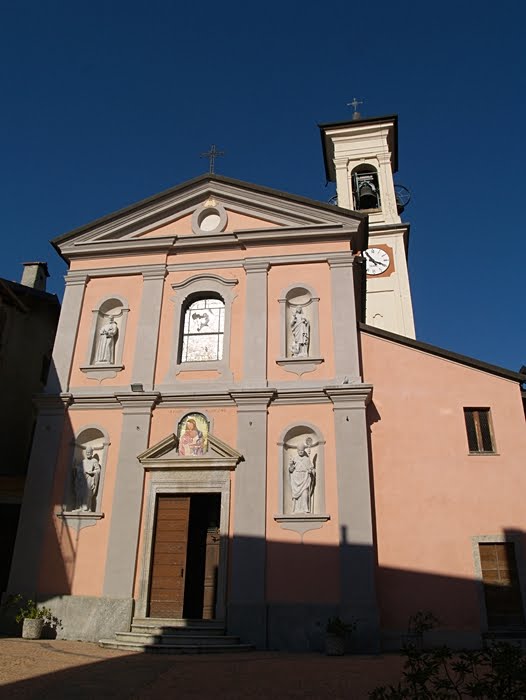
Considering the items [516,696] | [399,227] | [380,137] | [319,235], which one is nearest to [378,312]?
[399,227]

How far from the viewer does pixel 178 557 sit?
12367 mm

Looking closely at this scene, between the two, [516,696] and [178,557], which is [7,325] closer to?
[178,557]

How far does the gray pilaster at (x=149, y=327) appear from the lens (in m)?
14.0

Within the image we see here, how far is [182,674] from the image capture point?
8125mm

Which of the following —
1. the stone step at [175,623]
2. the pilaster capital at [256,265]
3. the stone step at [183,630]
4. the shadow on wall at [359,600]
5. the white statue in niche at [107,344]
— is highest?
the pilaster capital at [256,265]

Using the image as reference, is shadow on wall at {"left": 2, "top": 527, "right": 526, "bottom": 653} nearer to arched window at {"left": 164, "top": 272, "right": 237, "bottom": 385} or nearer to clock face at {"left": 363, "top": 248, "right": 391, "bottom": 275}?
arched window at {"left": 164, "top": 272, "right": 237, "bottom": 385}

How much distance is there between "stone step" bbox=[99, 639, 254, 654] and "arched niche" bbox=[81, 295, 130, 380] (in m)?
5.90

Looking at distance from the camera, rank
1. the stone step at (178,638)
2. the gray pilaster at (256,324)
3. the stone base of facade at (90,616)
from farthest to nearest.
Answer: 1. the gray pilaster at (256,324)
2. the stone base of facade at (90,616)
3. the stone step at (178,638)

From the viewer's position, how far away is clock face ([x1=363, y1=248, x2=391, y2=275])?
27.4 m

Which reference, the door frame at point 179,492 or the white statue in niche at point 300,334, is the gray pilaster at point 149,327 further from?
the white statue in niche at point 300,334

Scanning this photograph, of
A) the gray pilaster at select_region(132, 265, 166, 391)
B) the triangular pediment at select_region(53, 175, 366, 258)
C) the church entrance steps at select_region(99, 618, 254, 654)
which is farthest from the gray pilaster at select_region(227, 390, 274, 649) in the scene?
Answer: the triangular pediment at select_region(53, 175, 366, 258)

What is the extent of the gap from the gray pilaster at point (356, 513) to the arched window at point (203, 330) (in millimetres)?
3182

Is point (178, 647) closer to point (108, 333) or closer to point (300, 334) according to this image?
point (300, 334)

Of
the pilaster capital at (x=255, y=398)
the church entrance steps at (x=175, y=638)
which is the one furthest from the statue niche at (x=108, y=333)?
the church entrance steps at (x=175, y=638)
